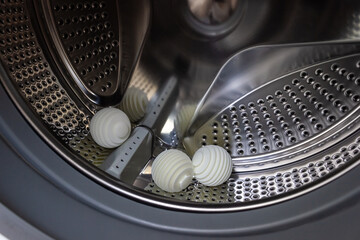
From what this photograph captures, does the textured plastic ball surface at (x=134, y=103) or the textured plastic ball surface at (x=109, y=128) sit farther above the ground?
the textured plastic ball surface at (x=134, y=103)

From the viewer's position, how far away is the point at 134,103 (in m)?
0.86

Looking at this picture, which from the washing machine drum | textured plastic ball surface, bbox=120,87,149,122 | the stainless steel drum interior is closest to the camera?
the washing machine drum

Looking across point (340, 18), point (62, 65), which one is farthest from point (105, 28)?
point (340, 18)

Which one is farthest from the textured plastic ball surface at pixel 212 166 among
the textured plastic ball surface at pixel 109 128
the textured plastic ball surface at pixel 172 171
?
the textured plastic ball surface at pixel 109 128

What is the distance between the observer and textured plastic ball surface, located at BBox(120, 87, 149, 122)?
0.86 meters

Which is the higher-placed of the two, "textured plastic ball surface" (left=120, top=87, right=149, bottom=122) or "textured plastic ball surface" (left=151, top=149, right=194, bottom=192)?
"textured plastic ball surface" (left=120, top=87, right=149, bottom=122)

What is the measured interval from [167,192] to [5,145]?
288 millimetres

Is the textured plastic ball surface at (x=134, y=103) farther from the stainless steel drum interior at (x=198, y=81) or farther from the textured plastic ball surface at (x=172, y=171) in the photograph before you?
the textured plastic ball surface at (x=172, y=171)

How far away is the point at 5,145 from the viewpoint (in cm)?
56

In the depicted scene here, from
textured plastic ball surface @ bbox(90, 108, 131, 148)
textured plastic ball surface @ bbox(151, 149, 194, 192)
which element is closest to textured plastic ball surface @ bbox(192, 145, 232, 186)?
textured plastic ball surface @ bbox(151, 149, 194, 192)

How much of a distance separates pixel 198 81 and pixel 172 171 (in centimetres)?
26

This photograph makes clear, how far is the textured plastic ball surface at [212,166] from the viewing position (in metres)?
0.74

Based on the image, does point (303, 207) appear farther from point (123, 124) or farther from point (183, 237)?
point (123, 124)

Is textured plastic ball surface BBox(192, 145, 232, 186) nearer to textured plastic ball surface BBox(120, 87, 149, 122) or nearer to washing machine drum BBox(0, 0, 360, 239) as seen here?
washing machine drum BBox(0, 0, 360, 239)
